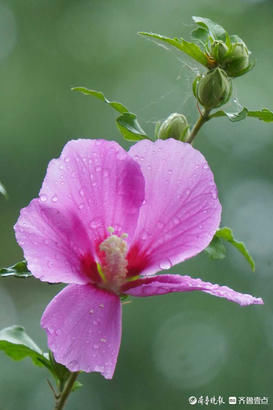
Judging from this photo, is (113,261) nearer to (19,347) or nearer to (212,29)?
(19,347)

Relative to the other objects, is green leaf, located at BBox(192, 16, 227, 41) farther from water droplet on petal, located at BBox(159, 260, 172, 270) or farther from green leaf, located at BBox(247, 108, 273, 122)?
water droplet on petal, located at BBox(159, 260, 172, 270)

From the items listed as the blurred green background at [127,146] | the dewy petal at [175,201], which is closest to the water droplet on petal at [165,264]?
the dewy petal at [175,201]

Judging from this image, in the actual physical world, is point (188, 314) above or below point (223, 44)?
below

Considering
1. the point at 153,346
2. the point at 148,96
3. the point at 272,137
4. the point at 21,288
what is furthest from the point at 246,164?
the point at 21,288

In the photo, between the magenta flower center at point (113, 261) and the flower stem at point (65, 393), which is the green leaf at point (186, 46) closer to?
the magenta flower center at point (113, 261)

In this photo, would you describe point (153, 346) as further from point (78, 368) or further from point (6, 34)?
point (78, 368)

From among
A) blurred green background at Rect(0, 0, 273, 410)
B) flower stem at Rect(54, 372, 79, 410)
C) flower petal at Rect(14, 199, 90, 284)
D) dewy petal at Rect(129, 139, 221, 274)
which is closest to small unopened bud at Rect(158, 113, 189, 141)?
dewy petal at Rect(129, 139, 221, 274)

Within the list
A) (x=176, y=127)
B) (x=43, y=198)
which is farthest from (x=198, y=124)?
(x=43, y=198)
